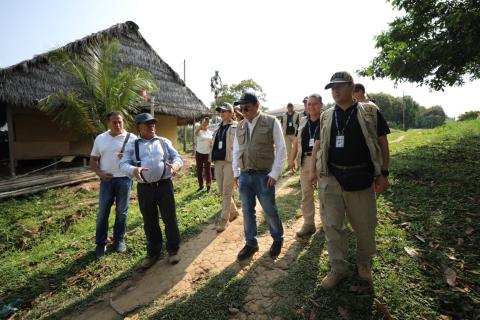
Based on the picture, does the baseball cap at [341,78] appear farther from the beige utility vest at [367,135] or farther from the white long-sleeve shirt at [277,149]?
the white long-sleeve shirt at [277,149]

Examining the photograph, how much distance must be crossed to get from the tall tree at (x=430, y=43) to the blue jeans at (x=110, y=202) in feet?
27.7

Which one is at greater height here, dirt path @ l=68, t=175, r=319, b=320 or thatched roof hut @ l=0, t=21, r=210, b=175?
thatched roof hut @ l=0, t=21, r=210, b=175

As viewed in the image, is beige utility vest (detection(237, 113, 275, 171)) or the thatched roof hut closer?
beige utility vest (detection(237, 113, 275, 171))

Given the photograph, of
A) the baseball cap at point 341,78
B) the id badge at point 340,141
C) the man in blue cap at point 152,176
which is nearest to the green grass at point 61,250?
the man in blue cap at point 152,176

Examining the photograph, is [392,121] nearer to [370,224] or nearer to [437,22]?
[437,22]

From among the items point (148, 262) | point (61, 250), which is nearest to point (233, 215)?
point (148, 262)

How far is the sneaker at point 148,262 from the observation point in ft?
12.4

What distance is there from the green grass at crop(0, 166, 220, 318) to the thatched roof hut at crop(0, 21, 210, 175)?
3.10m

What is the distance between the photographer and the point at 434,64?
8688mm

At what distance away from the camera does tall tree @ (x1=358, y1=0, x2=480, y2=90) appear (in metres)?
7.23

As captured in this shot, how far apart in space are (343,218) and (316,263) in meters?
0.81

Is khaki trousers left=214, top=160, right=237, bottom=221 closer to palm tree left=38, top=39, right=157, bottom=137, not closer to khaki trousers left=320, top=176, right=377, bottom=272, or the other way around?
khaki trousers left=320, top=176, right=377, bottom=272

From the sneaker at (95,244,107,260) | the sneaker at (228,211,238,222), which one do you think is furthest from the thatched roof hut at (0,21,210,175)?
the sneaker at (228,211,238,222)

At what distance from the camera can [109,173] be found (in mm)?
4141
